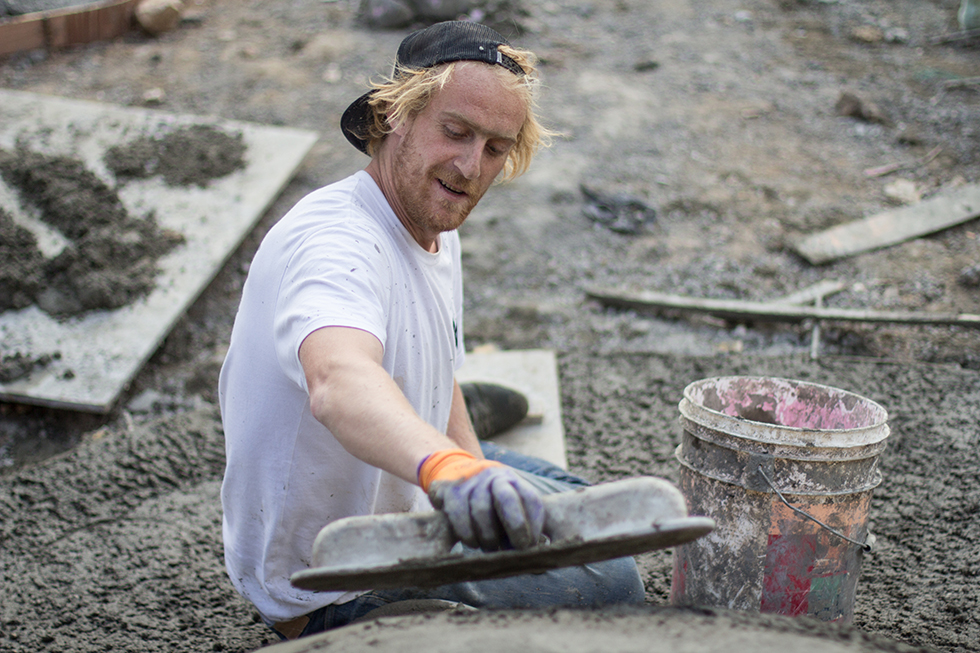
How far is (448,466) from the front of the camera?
117 cm

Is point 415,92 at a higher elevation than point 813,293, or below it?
higher

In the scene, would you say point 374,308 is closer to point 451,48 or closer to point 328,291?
point 328,291

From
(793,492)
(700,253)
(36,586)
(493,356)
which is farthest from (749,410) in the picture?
(700,253)

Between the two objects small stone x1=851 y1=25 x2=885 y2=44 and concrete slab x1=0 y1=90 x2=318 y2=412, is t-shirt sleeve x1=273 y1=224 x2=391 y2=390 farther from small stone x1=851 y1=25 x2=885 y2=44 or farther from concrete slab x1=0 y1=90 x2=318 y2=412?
small stone x1=851 y1=25 x2=885 y2=44

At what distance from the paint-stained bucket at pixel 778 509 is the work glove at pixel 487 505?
0.84 meters

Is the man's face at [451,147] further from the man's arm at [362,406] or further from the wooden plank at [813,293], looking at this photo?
the wooden plank at [813,293]

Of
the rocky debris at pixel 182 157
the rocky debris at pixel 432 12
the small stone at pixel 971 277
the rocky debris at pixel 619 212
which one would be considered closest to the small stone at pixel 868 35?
the rocky debris at pixel 432 12

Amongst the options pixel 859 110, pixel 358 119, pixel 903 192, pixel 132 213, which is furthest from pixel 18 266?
→ pixel 859 110

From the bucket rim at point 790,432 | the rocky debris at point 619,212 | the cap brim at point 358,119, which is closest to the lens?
the bucket rim at point 790,432

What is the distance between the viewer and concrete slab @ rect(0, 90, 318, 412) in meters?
3.46

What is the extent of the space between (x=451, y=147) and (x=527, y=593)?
1132 millimetres

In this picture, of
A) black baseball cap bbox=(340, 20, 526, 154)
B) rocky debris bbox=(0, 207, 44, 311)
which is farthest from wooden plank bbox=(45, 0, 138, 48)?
black baseball cap bbox=(340, 20, 526, 154)

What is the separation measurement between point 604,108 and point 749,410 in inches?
181

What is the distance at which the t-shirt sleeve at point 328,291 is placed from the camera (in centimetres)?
141
